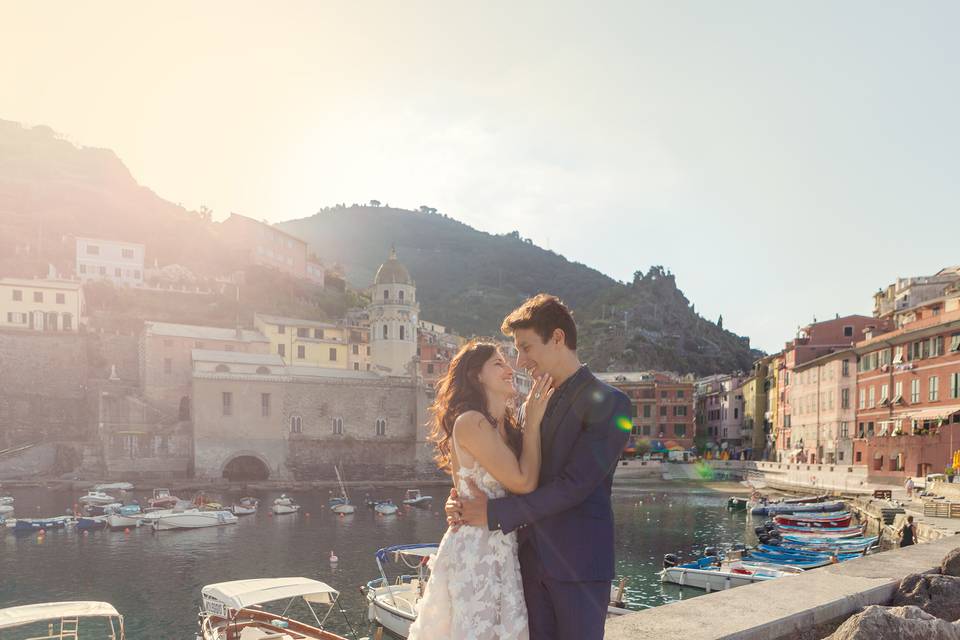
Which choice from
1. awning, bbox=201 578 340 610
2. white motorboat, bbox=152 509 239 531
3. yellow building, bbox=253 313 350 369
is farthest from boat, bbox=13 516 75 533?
yellow building, bbox=253 313 350 369

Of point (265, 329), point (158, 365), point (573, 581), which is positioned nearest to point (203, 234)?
point (265, 329)

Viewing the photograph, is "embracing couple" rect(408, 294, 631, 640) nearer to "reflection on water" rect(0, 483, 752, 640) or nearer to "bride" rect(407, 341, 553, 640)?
"bride" rect(407, 341, 553, 640)

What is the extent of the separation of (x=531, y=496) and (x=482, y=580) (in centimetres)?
47

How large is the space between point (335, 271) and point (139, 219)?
2635 centimetres

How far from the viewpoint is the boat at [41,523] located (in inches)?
1276

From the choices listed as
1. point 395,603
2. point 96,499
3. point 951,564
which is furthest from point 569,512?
point 96,499

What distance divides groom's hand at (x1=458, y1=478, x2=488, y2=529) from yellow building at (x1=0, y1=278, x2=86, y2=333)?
68.7 meters

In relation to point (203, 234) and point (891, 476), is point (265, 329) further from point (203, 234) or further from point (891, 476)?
point (891, 476)

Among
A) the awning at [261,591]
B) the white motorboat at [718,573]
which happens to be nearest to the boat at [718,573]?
the white motorboat at [718,573]

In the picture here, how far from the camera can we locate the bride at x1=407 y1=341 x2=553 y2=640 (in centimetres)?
295

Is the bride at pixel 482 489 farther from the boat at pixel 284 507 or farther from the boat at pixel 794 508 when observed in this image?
the boat at pixel 284 507

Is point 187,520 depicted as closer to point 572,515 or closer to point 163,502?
point 163,502

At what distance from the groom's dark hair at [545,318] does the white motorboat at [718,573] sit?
64.4ft

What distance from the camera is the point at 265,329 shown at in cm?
6519
